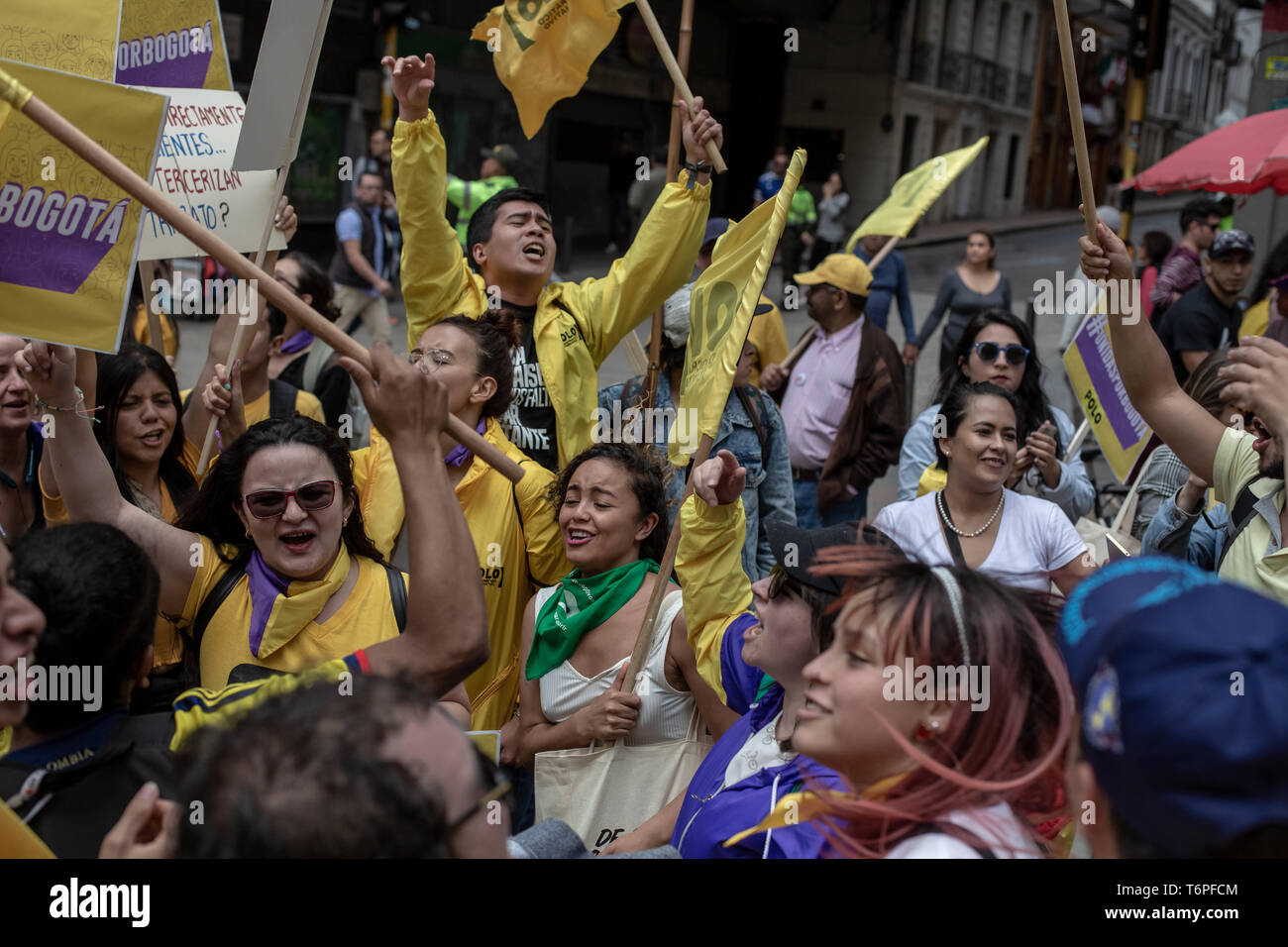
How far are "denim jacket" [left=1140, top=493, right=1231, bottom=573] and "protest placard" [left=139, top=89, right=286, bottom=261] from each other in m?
2.75

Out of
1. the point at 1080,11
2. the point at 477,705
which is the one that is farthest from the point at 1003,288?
the point at 1080,11

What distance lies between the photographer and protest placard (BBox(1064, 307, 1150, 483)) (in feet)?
15.2

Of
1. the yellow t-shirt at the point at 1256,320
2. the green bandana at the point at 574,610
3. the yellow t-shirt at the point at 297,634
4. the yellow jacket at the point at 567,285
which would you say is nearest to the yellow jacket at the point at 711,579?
the green bandana at the point at 574,610

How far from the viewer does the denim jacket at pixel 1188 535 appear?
11.3 feet

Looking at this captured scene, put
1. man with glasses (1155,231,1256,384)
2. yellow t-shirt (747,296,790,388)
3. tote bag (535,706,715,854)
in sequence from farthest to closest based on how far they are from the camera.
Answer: man with glasses (1155,231,1256,384) → yellow t-shirt (747,296,790,388) → tote bag (535,706,715,854)

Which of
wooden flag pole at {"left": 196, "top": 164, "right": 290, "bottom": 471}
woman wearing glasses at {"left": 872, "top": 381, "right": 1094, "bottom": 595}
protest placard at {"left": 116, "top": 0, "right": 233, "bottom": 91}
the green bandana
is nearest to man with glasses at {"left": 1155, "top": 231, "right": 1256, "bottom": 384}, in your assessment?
woman wearing glasses at {"left": 872, "top": 381, "right": 1094, "bottom": 595}

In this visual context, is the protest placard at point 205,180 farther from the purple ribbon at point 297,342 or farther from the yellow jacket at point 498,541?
the purple ribbon at point 297,342

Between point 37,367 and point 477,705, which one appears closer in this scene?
point 37,367

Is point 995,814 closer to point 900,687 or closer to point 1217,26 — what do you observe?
point 900,687

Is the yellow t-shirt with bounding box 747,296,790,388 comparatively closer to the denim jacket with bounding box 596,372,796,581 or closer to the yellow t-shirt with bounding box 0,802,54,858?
the denim jacket with bounding box 596,372,796,581

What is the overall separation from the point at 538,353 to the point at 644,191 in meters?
10.0

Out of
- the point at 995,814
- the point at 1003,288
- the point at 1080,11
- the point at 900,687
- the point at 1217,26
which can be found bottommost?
the point at 995,814

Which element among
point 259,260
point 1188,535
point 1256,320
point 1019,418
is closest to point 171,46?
point 259,260

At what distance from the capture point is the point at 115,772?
76.5 inches
